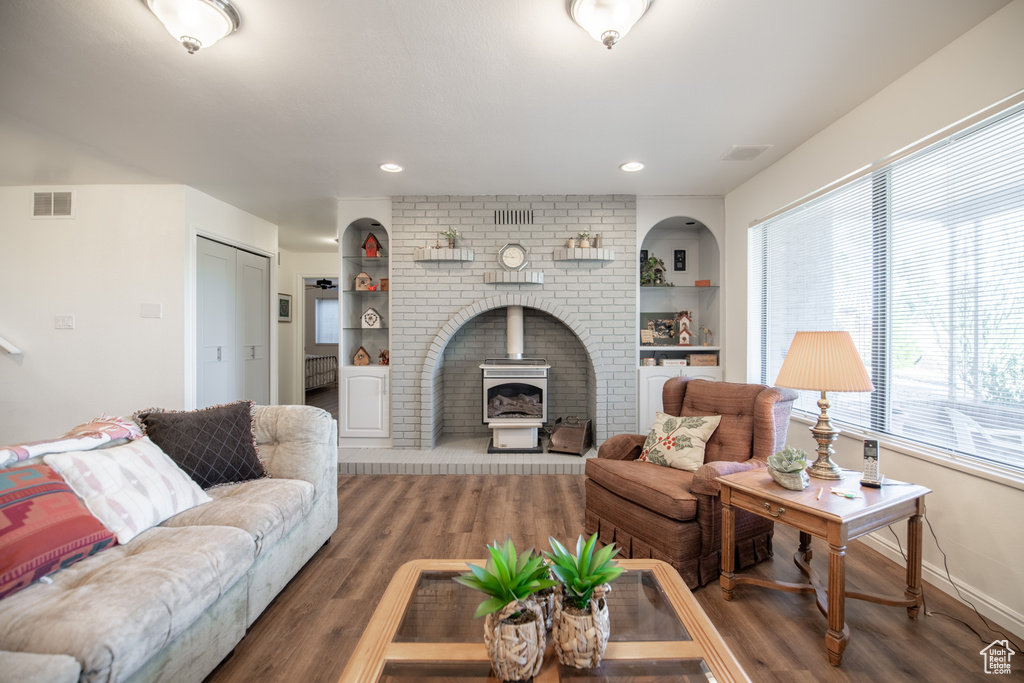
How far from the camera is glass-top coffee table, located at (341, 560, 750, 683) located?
3.54ft

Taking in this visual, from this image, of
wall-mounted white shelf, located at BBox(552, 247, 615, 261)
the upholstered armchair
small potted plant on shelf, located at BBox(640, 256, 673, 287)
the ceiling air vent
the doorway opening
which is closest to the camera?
the upholstered armchair

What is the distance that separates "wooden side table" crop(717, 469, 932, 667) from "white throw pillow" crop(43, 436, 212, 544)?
2328 millimetres

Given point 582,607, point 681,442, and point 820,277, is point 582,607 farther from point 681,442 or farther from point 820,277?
point 820,277

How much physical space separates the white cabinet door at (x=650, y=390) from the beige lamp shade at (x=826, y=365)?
7.47 ft

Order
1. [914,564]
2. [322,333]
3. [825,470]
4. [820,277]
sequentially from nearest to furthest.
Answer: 1. [914,564]
2. [825,470]
3. [820,277]
4. [322,333]

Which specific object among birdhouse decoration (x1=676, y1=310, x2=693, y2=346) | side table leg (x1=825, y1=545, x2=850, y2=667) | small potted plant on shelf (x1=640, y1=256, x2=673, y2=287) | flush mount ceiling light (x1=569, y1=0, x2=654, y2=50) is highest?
flush mount ceiling light (x1=569, y1=0, x2=654, y2=50)

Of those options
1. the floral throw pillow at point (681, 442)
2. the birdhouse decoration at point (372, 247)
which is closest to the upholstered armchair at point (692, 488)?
the floral throw pillow at point (681, 442)

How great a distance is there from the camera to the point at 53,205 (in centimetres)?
388

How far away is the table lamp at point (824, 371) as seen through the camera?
1839 mm

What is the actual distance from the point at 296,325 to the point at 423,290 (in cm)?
340

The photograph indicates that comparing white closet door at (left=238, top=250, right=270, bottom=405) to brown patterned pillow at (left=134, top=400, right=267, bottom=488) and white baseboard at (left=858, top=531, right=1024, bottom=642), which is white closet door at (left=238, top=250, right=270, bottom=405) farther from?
white baseboard at (left=858, top=531, right=1024, bottom=642)

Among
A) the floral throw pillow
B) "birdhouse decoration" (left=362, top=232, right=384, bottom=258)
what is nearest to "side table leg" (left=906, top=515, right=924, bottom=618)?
the floral throw pillow

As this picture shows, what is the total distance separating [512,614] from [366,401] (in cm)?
365

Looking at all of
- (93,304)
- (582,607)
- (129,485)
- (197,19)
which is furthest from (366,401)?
(582,607)
